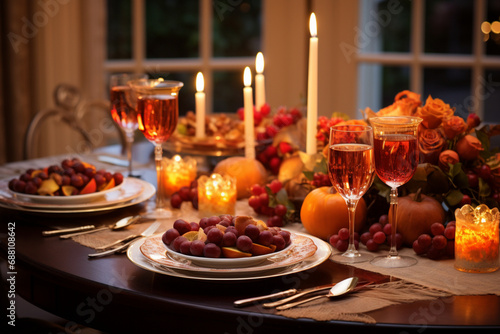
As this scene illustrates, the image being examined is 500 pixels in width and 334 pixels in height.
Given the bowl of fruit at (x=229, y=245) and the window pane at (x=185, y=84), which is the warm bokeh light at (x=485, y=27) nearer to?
the window pane at (x=185, y=84)

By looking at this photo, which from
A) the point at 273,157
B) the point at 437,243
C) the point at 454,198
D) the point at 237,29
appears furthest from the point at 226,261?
the point at 237,29

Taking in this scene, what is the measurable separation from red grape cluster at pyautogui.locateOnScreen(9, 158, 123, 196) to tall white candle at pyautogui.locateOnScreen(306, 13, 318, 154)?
18.2 inches

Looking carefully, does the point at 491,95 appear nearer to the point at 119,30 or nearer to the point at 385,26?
the point at 385,26

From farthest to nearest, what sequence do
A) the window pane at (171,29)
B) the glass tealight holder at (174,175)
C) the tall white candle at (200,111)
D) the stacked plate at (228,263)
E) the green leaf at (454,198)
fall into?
the window pane at (171,29), the tall white candle at (200,111), the glass tealight holder at (174,175), the green leaf at (454,198), the stacked plate at (228,263)

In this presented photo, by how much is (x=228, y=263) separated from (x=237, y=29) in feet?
9.47

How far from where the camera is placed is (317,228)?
1252mm

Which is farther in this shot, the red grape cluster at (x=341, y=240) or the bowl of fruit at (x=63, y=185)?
the bowl of fruit at (x=63, y=185)

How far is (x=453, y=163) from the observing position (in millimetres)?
1244

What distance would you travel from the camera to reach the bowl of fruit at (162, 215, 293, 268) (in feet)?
3.28

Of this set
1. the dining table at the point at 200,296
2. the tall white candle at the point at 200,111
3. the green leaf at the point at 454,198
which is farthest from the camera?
the tall white candle at the point at 200,111

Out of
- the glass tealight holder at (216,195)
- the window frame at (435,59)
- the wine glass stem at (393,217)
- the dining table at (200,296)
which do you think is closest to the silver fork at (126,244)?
the dining table at (200,296)

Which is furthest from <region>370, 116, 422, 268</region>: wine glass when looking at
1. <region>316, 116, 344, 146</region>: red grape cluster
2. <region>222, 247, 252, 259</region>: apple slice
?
<region>316, 116, 344, 146</region>: red grape cluster

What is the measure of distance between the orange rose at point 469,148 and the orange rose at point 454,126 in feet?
0.06

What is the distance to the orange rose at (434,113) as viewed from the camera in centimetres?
129
